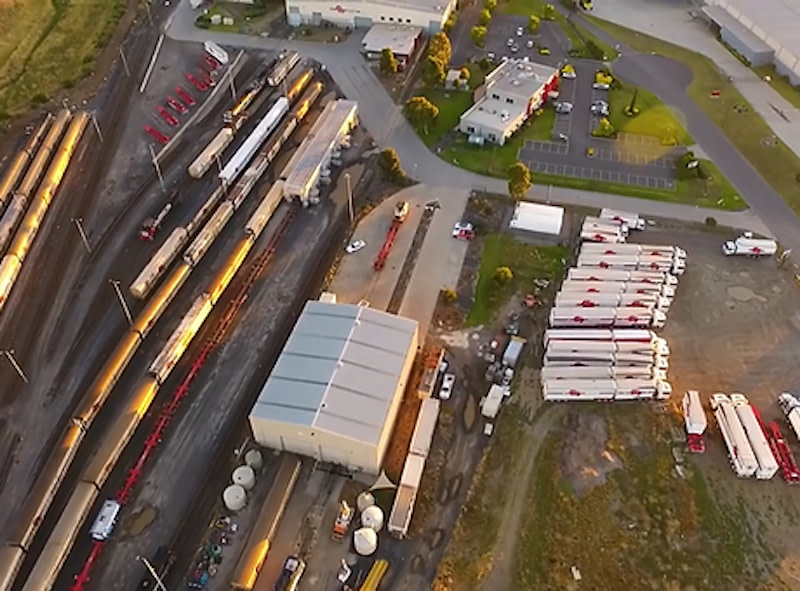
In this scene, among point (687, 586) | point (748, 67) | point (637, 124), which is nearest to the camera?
point (687, 586)

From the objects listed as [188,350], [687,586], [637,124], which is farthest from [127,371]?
[637,124]

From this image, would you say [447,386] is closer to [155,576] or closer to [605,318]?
[605,318]

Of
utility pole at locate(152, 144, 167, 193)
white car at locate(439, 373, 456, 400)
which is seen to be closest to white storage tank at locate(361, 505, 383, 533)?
white car at locate(439, 373, 456, 400)

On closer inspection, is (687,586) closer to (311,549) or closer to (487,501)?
(487,501)

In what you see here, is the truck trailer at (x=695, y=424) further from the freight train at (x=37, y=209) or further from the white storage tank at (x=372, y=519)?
the freight train at (x=37, y=209)

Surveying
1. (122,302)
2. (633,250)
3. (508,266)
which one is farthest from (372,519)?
(633,250)

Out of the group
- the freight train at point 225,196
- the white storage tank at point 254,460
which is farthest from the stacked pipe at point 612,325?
the freight train at point 225,196
